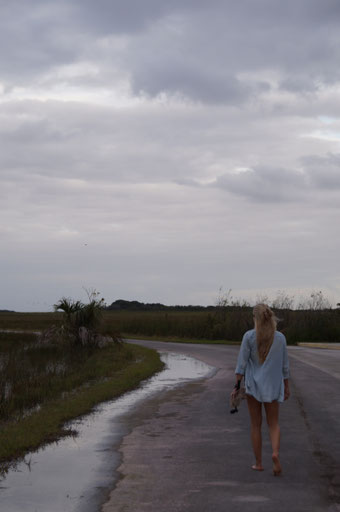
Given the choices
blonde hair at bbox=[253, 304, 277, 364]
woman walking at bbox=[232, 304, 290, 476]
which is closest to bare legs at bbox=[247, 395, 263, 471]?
woman walking at bbox=[232, 304, 290, 476]

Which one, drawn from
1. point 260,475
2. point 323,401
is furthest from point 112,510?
point 323,401

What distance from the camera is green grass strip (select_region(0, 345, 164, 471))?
9.95 meters

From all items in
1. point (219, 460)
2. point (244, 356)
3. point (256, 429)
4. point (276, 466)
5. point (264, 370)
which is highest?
point (244, 356)

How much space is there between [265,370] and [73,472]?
2.58 meters

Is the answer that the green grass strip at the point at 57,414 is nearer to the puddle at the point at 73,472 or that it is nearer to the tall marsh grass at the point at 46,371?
the puddle at the point at 73,472

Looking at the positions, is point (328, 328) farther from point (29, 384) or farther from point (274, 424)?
point (274, 424)

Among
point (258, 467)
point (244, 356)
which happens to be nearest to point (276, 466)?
point (258, 467)

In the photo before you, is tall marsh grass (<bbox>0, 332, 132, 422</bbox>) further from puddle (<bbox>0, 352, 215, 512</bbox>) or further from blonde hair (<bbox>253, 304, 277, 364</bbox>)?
blonde hair (<bbox>253, 304, 277, 364</bbox>)

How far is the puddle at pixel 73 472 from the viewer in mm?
7074

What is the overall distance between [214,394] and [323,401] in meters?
2.71

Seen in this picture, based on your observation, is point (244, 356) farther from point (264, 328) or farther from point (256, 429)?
point (256, 429)

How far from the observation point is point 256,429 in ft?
28.0

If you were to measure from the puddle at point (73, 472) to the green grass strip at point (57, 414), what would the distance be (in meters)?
0.27

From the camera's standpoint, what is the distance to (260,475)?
8180mm
